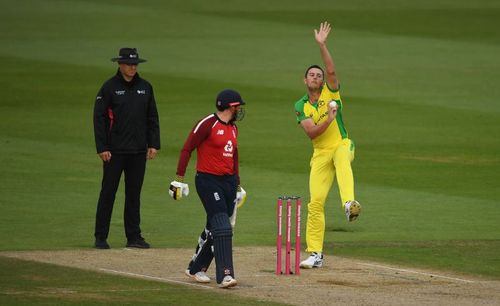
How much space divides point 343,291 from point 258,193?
7.75 meters

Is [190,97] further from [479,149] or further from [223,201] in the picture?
[223,201]

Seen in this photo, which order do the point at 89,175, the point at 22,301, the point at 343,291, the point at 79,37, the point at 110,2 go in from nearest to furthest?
1. the point at 22,301
2. the point at 343,291
3. the point at 89,175
4. the point at 79,37
5. the point at 110,2

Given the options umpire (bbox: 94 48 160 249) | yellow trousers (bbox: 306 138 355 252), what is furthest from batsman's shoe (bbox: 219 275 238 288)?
umpire (bbox: 94 48 160 249)

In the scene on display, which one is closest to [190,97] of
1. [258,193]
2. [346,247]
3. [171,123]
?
[171,123]

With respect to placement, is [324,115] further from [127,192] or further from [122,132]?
[127,192]

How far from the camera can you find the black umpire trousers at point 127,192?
55.3 feet

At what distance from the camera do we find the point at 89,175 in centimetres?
2298

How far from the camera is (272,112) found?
3061cm

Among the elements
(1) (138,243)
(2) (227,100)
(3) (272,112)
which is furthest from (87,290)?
(3) (272,112)

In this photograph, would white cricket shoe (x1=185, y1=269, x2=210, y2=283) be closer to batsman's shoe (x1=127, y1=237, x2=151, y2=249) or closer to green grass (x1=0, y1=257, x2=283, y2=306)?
green grass (x1=0, y1=257, x2=283, y2=306)

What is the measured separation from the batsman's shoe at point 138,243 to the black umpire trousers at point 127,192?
39 millimetres

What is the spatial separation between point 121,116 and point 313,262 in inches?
123

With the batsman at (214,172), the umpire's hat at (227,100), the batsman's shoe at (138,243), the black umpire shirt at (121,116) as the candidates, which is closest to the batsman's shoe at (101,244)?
the batsman's shoe at (138,243)

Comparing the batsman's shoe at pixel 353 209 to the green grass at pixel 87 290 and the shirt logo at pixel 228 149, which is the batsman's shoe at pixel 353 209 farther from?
the green grass at pixel 87 290
